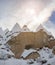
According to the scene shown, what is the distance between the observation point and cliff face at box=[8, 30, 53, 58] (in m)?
58.0

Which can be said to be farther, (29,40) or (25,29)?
(25,29)

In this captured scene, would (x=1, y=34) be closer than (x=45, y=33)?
No

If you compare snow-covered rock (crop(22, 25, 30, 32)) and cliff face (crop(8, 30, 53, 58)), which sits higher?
snow-covered rock (crop(22, 25, 30, 32))

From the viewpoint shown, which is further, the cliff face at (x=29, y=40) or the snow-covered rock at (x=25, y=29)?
the snow-covered rock at (x=25, y=29)

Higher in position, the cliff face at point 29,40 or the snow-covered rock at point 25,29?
the snow-covered rock at point 25,29

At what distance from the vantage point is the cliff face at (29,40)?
190 feet

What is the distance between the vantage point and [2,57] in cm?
3369

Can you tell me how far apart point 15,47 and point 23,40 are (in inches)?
144

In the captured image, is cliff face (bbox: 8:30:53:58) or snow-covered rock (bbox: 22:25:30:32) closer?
cliff face (bbox: 8:30:53:58)

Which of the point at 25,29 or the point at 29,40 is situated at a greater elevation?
the point at 25,29

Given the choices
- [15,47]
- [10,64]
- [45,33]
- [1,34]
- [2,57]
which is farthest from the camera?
[1,34]

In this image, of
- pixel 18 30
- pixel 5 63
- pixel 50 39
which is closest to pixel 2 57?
pixel 5 63

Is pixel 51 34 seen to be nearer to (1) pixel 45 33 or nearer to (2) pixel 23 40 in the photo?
(1) pixel 45 33

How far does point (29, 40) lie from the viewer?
198 feet
